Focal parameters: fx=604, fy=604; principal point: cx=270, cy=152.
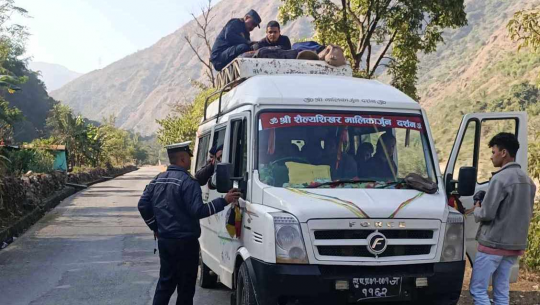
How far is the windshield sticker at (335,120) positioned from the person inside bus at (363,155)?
0.21m

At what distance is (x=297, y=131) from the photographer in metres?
5.54

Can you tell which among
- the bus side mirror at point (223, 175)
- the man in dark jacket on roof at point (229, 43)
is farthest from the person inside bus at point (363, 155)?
the man in dark jacket on roof at point (229, 43)

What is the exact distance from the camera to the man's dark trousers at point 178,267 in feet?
18.3

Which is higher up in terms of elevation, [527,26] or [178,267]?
[527,26]

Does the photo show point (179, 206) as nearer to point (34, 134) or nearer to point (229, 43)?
point (229, 43)

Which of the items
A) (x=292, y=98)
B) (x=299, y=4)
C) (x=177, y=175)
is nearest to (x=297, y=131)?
(x=292, y=98)

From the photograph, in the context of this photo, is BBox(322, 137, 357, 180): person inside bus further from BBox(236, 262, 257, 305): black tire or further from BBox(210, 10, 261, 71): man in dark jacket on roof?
→ BBox(210, 10, 261, 71): man in dark jacket on roof

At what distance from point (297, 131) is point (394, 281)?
161 centimetres

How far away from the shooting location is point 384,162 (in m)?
5.62

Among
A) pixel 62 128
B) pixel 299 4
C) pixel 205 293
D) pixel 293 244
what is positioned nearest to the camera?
pixel 293 244

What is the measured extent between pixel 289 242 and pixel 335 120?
143 centimetres

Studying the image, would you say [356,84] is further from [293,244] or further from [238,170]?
[293,244]

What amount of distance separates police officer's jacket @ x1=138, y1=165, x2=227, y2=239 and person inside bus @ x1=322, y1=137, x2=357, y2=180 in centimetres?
102

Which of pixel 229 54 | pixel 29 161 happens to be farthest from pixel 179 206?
pixel 29 161
